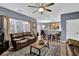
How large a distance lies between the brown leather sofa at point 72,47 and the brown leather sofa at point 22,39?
962mm

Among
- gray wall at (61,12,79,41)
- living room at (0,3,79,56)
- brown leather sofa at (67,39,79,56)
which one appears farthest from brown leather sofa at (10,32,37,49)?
brown leather sofa at (67,39,79,56)

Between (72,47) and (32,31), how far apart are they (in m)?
1.16

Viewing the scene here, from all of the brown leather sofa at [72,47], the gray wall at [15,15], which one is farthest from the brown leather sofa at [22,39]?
the brown leather sofa at [72,47]

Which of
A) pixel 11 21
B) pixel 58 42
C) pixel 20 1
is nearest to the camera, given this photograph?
pixel 20 1

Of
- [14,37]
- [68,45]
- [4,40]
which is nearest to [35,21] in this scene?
[14,37]

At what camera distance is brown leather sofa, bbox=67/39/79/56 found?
206 centimetres

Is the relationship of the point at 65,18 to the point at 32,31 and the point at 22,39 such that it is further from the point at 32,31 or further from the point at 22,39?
the point at 22,39

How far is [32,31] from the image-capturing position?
2.35 metres

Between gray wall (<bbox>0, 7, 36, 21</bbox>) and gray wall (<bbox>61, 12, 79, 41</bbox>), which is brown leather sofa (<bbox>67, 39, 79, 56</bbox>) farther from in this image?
gray wall (<bbox>0, 7, 36, 21</bbox>)

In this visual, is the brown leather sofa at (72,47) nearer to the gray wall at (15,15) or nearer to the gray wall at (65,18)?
the gray wall at (65,18)

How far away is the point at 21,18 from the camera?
2.32 metres

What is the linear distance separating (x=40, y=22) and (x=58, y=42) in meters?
0.76

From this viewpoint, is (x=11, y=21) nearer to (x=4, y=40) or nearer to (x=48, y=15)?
(x=4, y=40)

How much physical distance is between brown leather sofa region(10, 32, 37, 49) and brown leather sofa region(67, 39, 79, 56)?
0.96m
